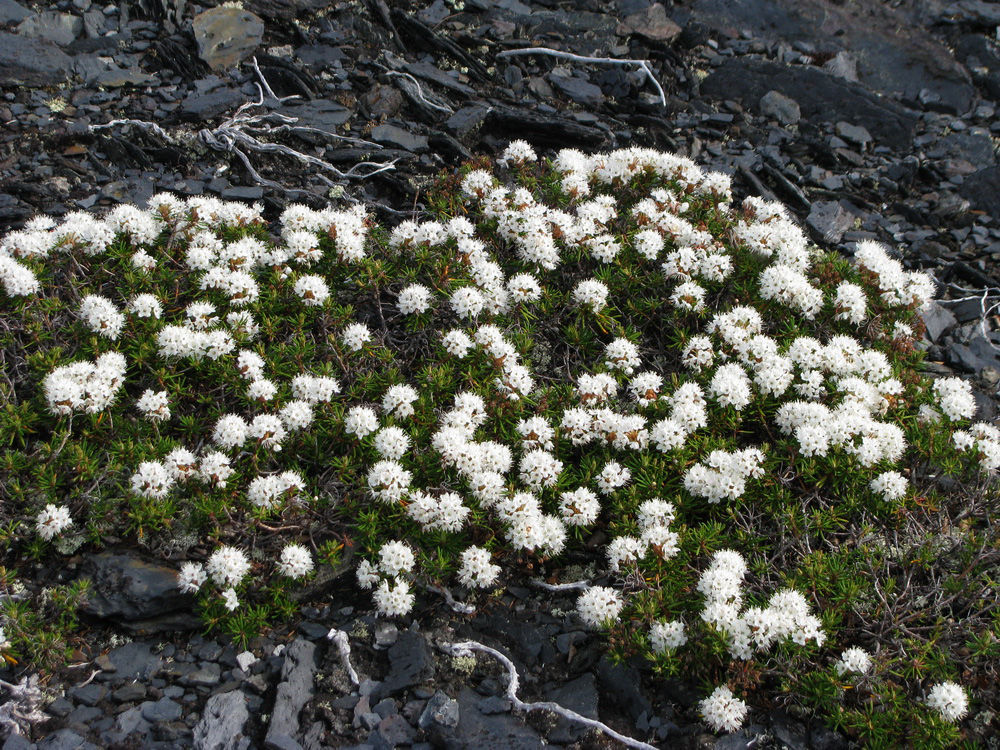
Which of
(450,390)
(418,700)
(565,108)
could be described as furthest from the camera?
(565,108)

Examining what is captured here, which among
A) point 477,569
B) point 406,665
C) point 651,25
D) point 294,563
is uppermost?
point 651,25

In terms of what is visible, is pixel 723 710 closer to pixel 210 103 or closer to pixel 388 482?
pixel 388 482

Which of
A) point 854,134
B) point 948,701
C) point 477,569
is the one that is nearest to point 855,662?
point 948,701

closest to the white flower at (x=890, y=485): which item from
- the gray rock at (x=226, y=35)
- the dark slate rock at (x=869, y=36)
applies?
the dark slate rock at (x=869, y=36)

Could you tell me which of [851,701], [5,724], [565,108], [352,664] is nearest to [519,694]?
[352,664]

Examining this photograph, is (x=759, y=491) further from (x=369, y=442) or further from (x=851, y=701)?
(x=369, y=442)

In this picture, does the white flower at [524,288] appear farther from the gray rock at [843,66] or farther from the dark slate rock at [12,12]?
the dark slate rock at [12,12]
